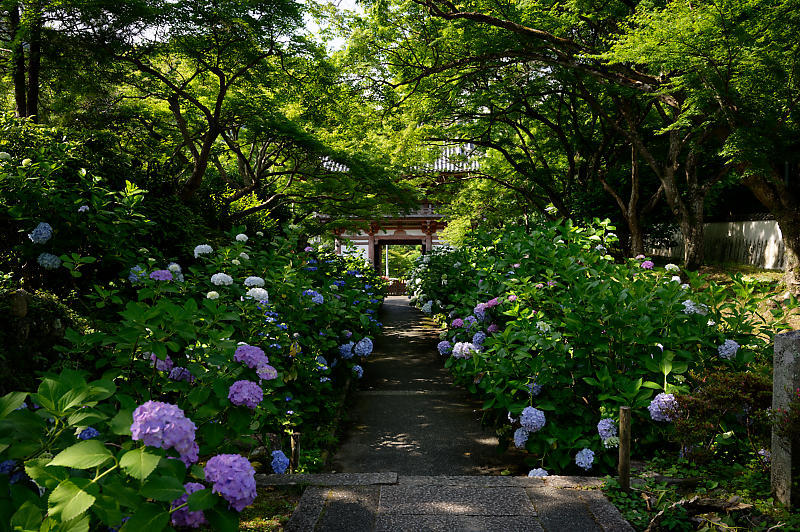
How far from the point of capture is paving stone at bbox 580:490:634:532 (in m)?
2.05

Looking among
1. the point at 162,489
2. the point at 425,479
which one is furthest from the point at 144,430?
the point at 425,479

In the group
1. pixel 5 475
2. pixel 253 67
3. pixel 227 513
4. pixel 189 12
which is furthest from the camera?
pixel 253 67

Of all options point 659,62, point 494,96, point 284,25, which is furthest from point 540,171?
point 284,25

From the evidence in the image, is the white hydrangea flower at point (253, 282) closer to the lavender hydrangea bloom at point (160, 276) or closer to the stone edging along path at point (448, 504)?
the lavender hydrangea bloom at point (160, 276)

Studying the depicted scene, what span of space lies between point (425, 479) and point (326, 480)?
553mm

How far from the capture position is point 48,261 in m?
3.22

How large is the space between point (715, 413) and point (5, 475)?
114 inches

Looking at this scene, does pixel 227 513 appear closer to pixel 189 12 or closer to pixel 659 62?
pixel 659 62

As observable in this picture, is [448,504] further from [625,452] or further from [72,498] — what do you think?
[72,498]

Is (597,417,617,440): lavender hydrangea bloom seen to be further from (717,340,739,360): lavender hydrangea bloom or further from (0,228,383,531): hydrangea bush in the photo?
(0,228,383,531): hydrangea bush

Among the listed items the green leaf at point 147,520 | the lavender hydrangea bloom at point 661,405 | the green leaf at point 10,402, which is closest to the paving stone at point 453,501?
the lavender hydrangea bloom at point 661,405

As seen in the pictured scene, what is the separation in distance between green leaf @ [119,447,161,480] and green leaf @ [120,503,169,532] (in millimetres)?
114

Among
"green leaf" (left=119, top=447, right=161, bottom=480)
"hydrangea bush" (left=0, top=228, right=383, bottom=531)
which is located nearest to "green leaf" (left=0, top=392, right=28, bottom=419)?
"hydrangea bush" (left=0, top=228, right=383, bottom=531)

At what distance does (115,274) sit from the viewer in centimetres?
390
